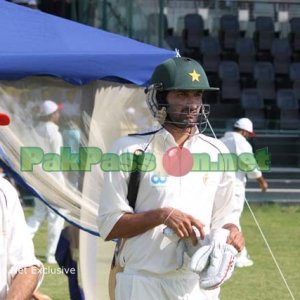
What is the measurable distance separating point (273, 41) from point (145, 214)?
21.8 m

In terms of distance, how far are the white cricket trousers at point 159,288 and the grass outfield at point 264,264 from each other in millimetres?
5641

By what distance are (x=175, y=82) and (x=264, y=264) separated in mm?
8473

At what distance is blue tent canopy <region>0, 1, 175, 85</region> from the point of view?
27.1ft

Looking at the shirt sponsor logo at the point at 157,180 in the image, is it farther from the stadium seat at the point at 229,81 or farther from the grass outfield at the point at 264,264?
the stadium seat at the point at 229,81

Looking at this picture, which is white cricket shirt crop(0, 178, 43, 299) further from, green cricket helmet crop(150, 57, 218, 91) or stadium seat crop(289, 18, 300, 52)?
stadium seat crop(289, 18, 300, 52)

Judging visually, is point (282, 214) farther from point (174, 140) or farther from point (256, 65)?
point (174, 140)

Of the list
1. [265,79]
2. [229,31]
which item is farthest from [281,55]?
[229,31]

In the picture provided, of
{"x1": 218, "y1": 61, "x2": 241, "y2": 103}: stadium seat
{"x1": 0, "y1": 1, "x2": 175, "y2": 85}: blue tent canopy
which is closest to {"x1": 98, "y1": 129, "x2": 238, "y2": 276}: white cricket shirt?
{"x1": 0, "y1": 1, "x2": 175, "y2": 85}: blue tent canopy

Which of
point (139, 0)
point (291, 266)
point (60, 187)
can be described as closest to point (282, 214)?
point (139, 0)

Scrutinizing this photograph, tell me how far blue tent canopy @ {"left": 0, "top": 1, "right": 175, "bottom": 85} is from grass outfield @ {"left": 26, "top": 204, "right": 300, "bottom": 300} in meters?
3.05

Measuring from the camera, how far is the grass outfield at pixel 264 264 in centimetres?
1120

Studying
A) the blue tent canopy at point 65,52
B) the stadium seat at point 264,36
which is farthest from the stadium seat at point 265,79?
the blue tent canopy at point 65,52

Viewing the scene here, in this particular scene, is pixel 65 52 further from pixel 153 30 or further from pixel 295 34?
pixel 295 34

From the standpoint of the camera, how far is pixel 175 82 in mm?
5207
